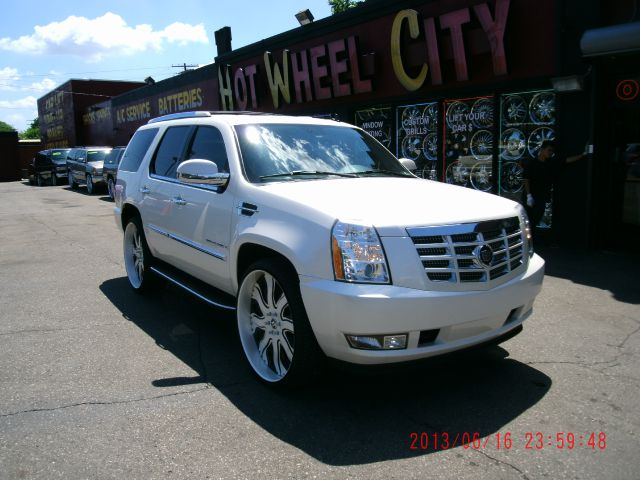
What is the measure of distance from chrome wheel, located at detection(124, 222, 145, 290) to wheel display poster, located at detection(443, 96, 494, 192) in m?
6.95

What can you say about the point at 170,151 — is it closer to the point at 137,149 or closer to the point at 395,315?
the point at 137,149

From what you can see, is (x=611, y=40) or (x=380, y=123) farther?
(x=380, y=123)

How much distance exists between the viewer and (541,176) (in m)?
8.88

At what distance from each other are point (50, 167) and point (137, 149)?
26.5m

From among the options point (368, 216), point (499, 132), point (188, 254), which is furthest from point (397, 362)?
point (499, 132)

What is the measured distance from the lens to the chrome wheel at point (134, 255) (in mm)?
6355

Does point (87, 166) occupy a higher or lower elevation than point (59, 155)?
lower

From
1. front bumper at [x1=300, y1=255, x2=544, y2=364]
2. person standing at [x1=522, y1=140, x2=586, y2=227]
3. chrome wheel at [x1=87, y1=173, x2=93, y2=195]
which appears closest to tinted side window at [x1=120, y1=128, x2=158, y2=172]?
front bumper at [x1=300, y1=255, x2=544, y2=364]

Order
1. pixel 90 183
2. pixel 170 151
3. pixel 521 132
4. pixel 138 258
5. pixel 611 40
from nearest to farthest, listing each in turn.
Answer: pixel 170 151, pixel 138 258, pixel 611 40, pixel 521 132, pixel 90 183

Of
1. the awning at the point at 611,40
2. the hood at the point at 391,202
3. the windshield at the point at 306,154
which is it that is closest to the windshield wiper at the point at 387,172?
the windshield at the point at 306,154

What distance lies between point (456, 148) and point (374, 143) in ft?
21.6

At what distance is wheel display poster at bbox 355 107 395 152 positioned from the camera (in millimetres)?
13062

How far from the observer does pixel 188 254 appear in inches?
196

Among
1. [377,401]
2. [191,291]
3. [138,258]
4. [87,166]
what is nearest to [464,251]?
[377,401]
